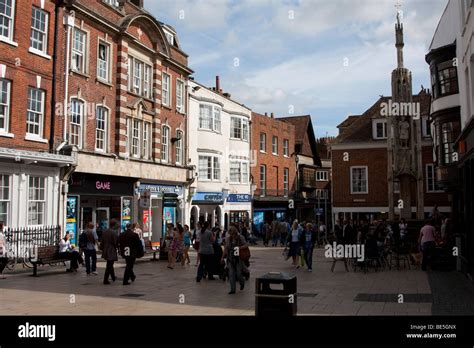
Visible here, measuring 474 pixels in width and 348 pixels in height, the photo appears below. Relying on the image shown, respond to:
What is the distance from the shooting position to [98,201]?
24.9m

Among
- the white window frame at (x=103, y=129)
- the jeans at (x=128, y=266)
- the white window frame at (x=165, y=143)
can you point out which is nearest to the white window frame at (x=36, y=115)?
the white window frame at (x=103, y=129)

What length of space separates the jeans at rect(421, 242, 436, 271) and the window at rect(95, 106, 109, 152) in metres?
15.3

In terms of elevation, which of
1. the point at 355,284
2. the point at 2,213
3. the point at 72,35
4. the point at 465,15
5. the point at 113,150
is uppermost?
the point at 72,35

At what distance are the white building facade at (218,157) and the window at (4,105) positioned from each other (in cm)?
1506

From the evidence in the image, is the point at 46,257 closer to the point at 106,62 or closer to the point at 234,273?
the point at 234,273

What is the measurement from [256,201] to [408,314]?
3391 cm

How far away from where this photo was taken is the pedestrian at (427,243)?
16938mm

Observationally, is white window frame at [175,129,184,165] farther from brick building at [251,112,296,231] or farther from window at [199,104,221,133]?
brick building at [251,112,296,231]

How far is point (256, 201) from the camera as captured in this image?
4334 centimetres
